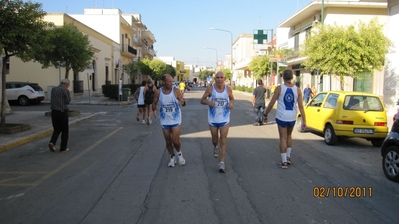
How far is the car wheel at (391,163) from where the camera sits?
611cm

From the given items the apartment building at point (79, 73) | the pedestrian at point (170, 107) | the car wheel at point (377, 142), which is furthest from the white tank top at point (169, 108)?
the apartment building at point (79, 73)

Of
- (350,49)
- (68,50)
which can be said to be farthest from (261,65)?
(68,50)

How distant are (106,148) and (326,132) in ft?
19.8

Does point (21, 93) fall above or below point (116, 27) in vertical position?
below

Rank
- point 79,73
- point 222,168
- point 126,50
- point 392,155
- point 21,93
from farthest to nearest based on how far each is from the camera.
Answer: point 126,50
point 79,73
point 21,93
point 222,168
point 392,155

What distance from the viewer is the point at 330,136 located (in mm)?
9820

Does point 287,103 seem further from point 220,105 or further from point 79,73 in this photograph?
point 79,73

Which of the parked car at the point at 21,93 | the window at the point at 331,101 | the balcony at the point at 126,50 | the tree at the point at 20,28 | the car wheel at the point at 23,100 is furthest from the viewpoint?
the balcony at the point at 126,50

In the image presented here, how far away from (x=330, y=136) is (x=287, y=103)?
3.64m
